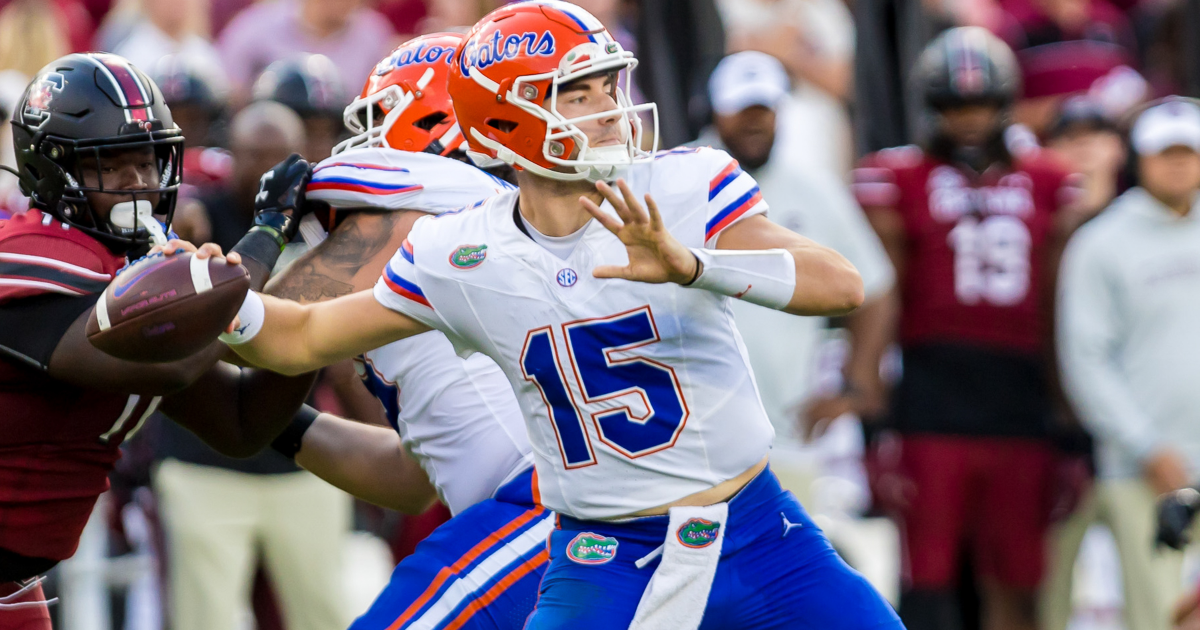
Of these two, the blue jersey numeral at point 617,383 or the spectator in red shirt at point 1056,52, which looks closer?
the blue jersey numeral at point 617,383

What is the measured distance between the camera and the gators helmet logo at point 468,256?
10.4 feet

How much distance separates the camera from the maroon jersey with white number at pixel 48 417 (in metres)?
3.15

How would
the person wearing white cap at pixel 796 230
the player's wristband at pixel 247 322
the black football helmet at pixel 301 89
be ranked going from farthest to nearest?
the black football helmet at pixel 301 89 → the person wearing white cap at pixel 796 230 → the player's wristband at pixel 247 322

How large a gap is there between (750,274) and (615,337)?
296 millimetres

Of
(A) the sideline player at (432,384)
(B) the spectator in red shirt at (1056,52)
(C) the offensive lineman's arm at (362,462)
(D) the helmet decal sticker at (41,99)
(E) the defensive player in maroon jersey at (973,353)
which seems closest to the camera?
(D) the helmet decal sticker at (41,99)

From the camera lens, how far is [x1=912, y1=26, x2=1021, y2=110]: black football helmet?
6.22 metres

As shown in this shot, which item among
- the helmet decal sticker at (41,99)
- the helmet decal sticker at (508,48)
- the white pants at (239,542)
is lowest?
the white pants at (239,542)

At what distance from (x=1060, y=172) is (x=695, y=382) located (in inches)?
142

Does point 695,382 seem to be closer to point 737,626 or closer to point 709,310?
point 709,310

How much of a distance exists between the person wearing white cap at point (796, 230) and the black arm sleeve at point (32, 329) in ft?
10.7

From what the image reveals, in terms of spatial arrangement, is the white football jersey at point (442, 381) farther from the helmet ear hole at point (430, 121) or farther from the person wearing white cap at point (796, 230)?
the person wearing white cap at point (796, 230)

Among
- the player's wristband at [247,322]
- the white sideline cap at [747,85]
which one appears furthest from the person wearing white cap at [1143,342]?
the player's wristband at [247,322]

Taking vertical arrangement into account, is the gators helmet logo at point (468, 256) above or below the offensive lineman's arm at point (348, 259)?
above

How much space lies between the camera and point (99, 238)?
329cm
